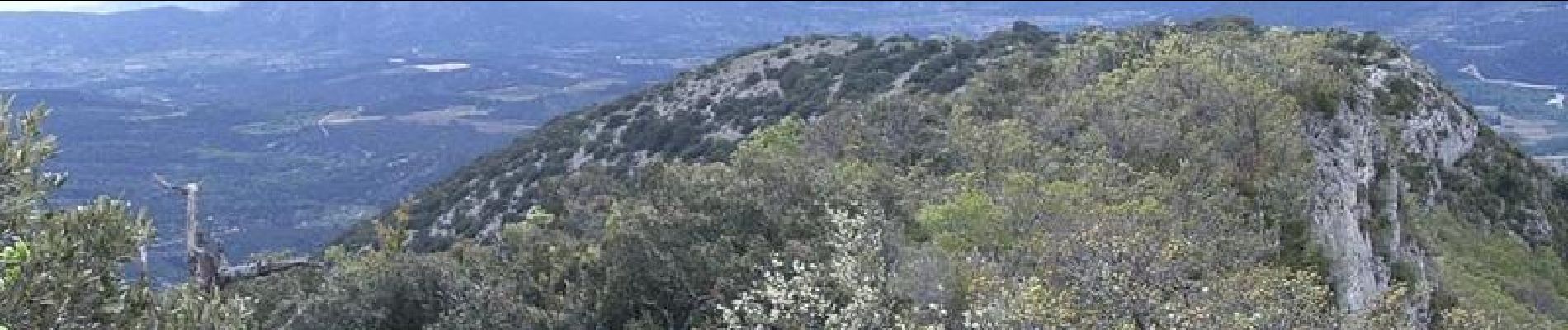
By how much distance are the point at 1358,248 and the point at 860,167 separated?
1163 centimetres

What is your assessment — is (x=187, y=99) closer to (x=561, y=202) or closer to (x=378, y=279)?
(x=561, y=202)

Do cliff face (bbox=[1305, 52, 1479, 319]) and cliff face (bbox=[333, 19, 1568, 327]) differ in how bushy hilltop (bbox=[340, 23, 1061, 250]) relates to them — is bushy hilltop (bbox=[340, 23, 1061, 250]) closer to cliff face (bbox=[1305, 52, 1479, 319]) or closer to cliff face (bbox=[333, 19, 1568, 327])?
cliff face (bbox=[333, 19, 1568, 327])

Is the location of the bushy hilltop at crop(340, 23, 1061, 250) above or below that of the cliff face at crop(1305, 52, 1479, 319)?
below

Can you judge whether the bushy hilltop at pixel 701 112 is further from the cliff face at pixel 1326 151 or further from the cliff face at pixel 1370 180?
the cliff face at pixel 1370 180

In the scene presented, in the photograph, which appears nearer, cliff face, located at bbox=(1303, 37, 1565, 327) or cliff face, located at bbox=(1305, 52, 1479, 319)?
cliff face, located at bbox=(1305, 52, 1479, 319)

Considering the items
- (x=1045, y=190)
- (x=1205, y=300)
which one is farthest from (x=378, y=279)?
(x=1205, y=300)

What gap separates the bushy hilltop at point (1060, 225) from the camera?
2267 centimetres

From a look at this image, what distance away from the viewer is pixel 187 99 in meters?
191

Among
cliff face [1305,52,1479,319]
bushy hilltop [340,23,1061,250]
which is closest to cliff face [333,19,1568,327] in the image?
cliff face [1305,52,1479,319]

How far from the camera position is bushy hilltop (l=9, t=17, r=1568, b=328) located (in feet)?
74.4

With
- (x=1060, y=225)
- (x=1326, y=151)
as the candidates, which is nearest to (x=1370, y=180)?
(x=1326, y=151)

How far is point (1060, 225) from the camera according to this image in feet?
99.5

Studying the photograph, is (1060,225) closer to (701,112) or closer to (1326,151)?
(1326,151)

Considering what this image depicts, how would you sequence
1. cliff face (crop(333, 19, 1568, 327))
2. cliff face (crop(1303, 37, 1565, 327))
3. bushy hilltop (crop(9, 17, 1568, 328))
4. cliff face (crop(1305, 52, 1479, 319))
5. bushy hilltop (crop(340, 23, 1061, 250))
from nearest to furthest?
bushy hilltop (crop(9, 17, 1568, 328)) → cliff face (crop(1305, 52, 1479, 319)) → cliff face (crop(1303, 37, 1565, 327)) → cliff face (crop(333, 19, 1568, 327)) → bushy hilltop (crop(340, 23, 1061, 250))
